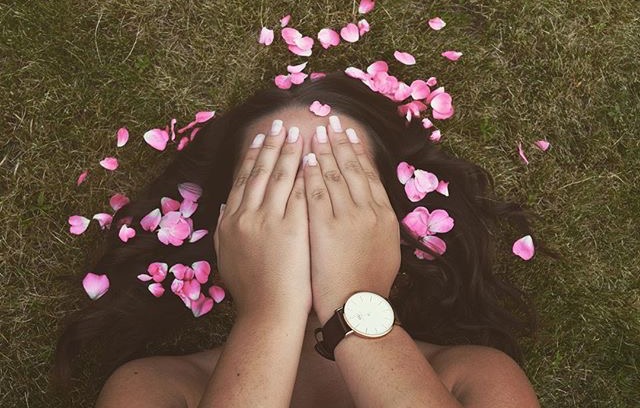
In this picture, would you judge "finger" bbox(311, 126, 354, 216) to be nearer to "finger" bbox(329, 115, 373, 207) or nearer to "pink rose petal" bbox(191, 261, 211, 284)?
"finger" bbox(329, 115, 373, 207)

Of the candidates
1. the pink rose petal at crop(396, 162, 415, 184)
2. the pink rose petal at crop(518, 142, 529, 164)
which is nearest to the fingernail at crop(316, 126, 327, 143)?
the pink rose petal at crop(396, 162, 415, 184)

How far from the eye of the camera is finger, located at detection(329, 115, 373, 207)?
6.22ft

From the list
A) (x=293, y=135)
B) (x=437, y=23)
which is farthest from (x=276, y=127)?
(x=437, y=23)

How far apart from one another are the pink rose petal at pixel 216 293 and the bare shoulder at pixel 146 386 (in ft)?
1.03

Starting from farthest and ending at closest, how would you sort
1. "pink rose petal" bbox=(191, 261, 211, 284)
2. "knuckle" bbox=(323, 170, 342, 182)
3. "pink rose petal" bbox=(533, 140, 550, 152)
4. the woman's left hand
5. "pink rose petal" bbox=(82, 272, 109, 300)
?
"pink rose petal" bbox=(533, 140, 550, 152) → "pink rose petal" bbox=(82, 272, 109, 300) → "pink rose petal" bbox=(191, 261, 211, 284) → "knuckle" bbox=(323, 170, 342, 182) → the woman's left hand

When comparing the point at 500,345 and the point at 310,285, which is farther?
the point at 500,345

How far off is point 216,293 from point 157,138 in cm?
64

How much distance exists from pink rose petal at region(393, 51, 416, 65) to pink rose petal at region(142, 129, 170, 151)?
0.91 metres

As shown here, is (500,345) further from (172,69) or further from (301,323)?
(172,69)

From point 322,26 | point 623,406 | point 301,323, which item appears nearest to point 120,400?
point 301,323

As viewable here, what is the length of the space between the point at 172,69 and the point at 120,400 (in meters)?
1.31

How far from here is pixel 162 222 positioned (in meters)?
2.37

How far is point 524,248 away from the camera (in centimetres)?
264

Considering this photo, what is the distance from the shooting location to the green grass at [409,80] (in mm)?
2605
